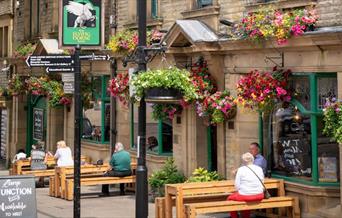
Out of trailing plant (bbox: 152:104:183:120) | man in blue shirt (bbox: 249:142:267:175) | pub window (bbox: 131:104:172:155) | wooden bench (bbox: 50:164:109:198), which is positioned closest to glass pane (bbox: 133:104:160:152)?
pub window (bbox: 131:104:172:155)

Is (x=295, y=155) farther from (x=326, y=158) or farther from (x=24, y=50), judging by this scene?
(x=24, y=50)

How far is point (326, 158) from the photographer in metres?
11.6

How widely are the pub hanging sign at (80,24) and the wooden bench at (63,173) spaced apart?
237 inches

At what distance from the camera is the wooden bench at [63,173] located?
633 inches

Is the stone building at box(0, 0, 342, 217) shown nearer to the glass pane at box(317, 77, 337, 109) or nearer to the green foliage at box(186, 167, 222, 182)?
the glass pane at box(317, 77, 337, 109)

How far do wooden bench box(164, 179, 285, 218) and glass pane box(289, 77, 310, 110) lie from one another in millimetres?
1587

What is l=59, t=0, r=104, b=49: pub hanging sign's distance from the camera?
10.6m

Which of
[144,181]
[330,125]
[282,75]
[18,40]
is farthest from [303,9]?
[18,40]

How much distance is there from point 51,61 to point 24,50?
13.3 m

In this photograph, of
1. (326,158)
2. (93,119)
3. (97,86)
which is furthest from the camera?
(93,119)

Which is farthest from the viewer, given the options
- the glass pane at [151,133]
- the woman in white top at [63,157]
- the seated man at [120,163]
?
the woman in white top at [63,157]

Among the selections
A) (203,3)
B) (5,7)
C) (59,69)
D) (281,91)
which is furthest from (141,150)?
(5,7)

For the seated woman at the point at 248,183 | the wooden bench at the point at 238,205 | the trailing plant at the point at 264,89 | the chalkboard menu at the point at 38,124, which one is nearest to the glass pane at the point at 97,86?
the chalkboard menu at the point at 38,124

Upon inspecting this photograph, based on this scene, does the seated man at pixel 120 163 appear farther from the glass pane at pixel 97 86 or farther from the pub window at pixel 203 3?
the glass pane at pixel 97 86
